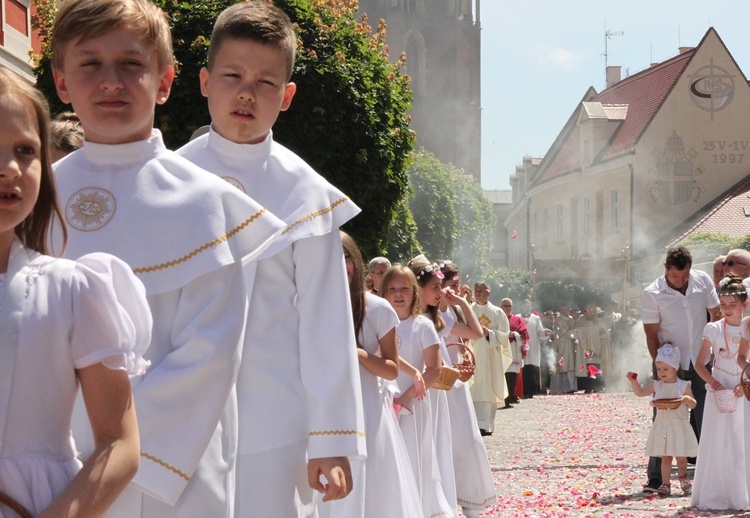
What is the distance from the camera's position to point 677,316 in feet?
39.8

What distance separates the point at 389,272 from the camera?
935 centimetres

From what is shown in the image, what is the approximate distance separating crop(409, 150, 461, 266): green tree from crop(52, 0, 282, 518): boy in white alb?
5287 centimetres

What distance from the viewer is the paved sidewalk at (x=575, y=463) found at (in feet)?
36.7

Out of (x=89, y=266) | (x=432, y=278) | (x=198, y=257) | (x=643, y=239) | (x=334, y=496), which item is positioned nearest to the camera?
(x=89, y=266)

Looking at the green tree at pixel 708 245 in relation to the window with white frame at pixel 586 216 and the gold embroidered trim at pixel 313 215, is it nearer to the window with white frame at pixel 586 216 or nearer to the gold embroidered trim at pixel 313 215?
the window with white frame at pixel 586 216

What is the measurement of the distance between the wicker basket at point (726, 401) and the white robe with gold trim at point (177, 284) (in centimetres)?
841

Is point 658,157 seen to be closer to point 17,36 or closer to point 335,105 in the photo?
point 17,36

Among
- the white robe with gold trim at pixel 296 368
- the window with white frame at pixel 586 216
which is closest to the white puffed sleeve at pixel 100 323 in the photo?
the white robe with gold trim at pixel 296 368

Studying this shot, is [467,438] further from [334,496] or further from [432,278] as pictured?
[334,496]

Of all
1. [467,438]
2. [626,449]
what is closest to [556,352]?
[626,449]

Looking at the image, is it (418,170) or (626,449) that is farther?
(418,170)

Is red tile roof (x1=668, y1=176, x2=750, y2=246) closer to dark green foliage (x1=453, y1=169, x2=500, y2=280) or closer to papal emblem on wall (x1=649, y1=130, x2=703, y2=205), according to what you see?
papal emblem on wall (x1=649, y1=130, x2=703, y2=205)

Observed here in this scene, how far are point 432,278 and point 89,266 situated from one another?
8206 millimetres

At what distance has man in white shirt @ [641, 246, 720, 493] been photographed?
1207 cm
